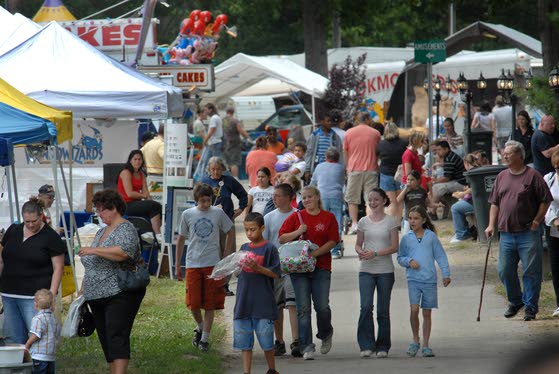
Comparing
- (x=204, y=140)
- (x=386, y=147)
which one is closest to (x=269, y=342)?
(x=386, y=147)

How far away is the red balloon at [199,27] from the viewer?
72.4 feet

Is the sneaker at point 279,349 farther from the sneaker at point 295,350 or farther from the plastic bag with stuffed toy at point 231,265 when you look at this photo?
the plastic bag with stuffed toy at point 231,265

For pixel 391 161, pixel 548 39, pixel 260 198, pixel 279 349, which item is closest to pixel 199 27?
pixel 391 161

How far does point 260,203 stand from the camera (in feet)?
46.7

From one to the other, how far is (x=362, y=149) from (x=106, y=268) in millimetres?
10363

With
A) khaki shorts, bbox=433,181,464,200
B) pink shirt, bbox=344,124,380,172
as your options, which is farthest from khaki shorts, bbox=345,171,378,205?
khaki shorts, bbox=433,181,464,200

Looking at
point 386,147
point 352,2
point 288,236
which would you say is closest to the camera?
point 288,236

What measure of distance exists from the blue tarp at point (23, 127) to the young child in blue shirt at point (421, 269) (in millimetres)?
3225

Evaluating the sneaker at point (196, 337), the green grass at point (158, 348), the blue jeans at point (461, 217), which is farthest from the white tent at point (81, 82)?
the blue jeans at point (461, 217)

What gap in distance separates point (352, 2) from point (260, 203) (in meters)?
22.6

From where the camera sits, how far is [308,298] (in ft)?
34.1

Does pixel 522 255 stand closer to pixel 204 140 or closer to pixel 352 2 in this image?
pixel 204 140

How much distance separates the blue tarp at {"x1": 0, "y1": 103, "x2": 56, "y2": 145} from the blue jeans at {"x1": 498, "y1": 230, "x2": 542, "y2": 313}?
4670 mm

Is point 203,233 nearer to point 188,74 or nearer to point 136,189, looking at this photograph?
point 136,189
